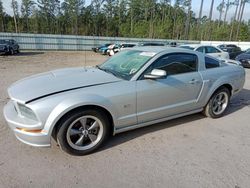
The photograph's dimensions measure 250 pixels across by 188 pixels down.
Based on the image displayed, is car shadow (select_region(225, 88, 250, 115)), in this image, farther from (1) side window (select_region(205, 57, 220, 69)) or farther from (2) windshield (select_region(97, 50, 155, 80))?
(2) windshield (select_region(97, 50, 155, 80))

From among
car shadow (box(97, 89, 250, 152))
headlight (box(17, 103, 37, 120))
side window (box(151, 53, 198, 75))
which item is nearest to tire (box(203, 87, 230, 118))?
car shadow (box(97, 89, 250, 152))

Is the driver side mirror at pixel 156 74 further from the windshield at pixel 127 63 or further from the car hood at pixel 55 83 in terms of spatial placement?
the car hood at pixel 55 83

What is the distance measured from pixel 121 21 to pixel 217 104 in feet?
195

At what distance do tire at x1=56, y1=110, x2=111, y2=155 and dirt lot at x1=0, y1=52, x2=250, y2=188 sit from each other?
14cm

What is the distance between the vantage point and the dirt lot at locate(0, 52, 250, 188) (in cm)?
237

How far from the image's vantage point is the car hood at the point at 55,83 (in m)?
2.60

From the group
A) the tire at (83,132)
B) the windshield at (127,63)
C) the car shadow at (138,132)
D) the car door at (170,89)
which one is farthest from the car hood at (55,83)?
the car shadow at (138,132)

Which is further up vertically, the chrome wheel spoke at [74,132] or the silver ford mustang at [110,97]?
the silver ford mustang at [110,97]

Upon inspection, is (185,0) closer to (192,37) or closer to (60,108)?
(192,37)

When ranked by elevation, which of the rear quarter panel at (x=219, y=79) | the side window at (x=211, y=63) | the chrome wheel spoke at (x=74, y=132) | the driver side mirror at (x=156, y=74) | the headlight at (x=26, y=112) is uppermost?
the side window at (x=211, y=63)

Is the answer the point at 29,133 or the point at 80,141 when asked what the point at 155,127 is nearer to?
the point at 80,141

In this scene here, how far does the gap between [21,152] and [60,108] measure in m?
1.04

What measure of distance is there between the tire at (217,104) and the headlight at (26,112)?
10.6ft

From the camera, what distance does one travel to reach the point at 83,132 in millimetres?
2848
